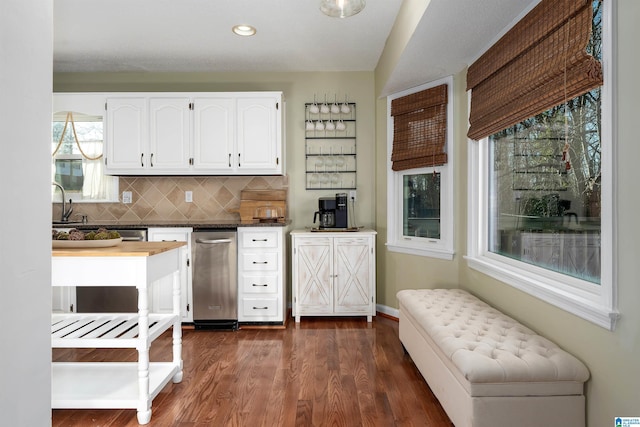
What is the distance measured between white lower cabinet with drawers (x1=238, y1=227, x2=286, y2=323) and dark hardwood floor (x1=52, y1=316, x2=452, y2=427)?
0.57ft

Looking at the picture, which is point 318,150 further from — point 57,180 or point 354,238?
point 57,180

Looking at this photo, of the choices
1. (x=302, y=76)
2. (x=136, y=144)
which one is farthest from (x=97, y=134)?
(x=302, y=76)

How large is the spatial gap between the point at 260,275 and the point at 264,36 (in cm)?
212

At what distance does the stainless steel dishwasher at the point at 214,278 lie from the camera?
11.8 ft

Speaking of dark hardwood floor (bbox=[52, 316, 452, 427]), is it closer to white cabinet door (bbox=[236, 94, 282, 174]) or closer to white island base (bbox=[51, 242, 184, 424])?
white island base (bbox=[51, 242, 184, 424])

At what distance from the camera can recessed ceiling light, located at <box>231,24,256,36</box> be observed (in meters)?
3.21

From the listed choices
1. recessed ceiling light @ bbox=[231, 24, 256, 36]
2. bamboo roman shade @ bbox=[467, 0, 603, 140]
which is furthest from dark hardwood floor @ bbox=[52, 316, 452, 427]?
recessed ceiling light @ bbox=[231, 24, 256, 36]

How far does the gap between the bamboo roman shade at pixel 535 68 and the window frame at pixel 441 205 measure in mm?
502

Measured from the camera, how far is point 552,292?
6.15ft

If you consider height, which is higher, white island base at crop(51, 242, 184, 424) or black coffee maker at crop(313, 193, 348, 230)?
black coffee maker at crop(313, 193, 348, 230)

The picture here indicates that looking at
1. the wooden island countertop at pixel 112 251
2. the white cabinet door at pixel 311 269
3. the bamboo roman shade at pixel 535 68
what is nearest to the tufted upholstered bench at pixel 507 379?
the bamboo roman shade at pixel 535 68

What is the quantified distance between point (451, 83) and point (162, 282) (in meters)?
3.10

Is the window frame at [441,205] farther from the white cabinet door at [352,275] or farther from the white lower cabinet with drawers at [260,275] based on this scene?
the white lower cabinet with drawers at [260,275]

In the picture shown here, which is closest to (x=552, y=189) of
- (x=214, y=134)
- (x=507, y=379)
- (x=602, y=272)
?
(x=602, y=272)
